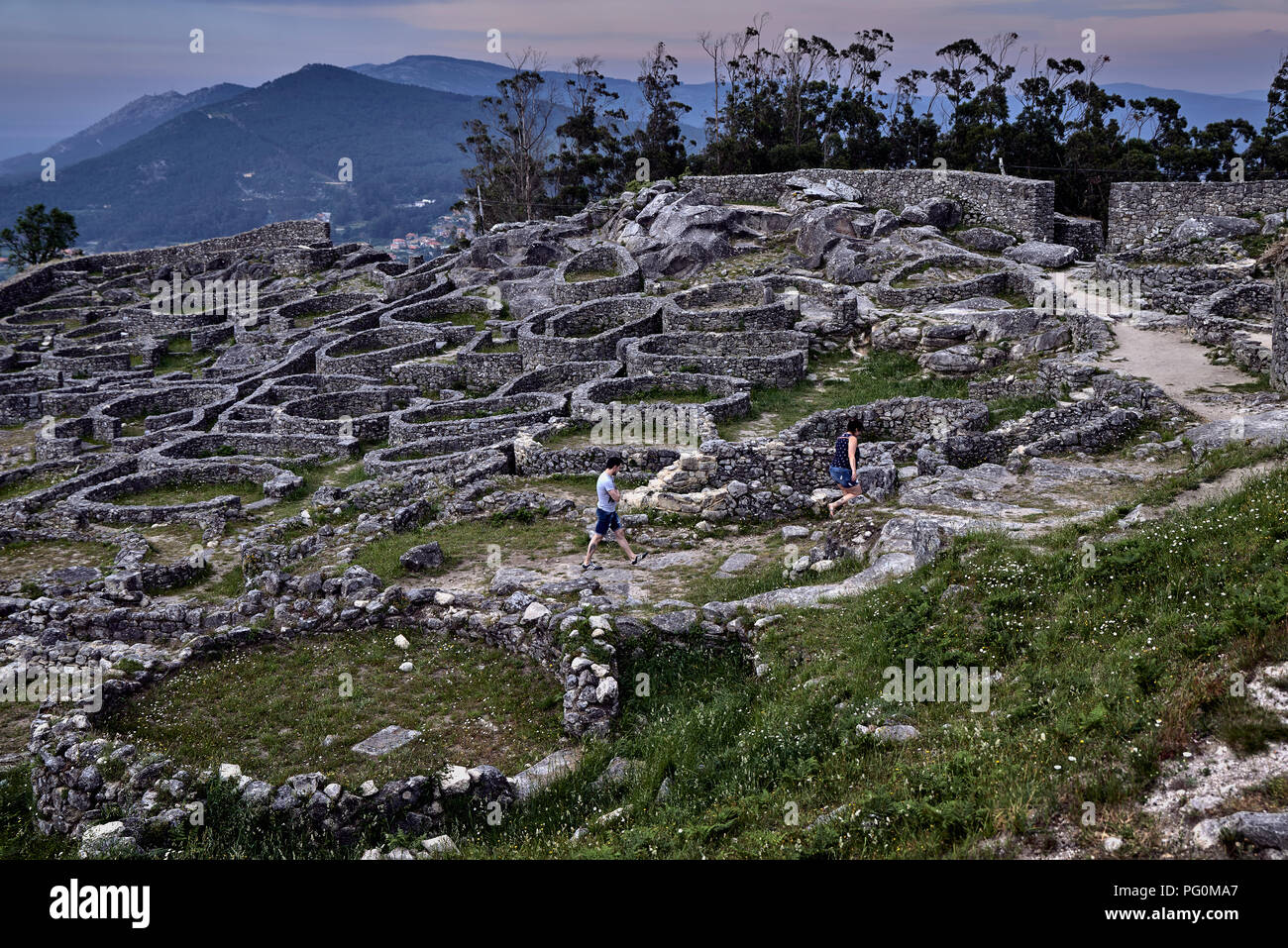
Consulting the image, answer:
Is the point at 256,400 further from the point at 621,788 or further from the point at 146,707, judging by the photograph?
the point at 621,788

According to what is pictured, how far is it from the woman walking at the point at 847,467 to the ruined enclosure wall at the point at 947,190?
26024 millimetres

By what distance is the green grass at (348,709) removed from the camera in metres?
10.5

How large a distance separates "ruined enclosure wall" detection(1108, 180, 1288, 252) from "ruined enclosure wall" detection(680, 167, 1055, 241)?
3.02 meters

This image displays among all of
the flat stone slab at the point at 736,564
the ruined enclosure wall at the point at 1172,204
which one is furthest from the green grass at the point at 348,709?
the ruined enclosure wall at the point at 1172,204

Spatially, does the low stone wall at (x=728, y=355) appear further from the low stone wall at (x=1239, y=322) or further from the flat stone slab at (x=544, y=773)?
the flat stone slab at (x=544, y=773)

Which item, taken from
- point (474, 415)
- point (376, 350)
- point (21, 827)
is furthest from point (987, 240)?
point (21, 827)

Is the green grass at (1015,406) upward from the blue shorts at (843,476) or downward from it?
upward

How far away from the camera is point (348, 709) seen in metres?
11.4

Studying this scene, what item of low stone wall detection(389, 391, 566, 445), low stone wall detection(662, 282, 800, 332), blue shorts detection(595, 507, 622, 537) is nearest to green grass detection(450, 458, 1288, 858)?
blue shorts detection(595, 507, 622, 537)

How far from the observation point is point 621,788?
364 inches

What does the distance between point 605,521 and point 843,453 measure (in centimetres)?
460

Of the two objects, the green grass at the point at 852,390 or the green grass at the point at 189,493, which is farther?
the green grass at the point at 852,390

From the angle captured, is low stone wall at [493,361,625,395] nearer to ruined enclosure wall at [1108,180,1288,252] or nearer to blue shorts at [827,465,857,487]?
blue shorts at [827,465,857,487]
